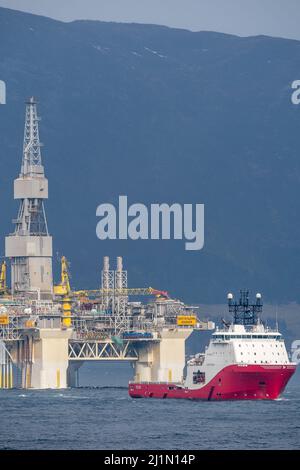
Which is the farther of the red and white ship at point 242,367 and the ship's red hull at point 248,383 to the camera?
the red and white ship at point 242,367

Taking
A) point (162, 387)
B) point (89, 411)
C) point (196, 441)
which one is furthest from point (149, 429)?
point (162, 387)

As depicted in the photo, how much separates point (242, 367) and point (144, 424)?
30.5m

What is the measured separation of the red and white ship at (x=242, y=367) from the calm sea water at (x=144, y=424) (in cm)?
258

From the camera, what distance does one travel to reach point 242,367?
160625 mm

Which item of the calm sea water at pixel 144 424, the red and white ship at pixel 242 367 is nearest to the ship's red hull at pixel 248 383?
the red and white ship at pixel 242 367

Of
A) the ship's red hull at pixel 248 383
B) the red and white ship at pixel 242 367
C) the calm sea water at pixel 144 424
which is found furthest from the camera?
the red and white ship at pixel 242 367

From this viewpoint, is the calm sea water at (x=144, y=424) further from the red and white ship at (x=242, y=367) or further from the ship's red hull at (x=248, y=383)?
the red and white ship at (x=242, y=367)

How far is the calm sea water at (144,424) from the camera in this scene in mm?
113250

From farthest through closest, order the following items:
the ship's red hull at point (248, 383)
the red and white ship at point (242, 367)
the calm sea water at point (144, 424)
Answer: the red and white ship at point (242, 367), the ship's red hull at point (248, 383), the calm sea water at point (144, 424)

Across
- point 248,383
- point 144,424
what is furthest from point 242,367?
point 144,424

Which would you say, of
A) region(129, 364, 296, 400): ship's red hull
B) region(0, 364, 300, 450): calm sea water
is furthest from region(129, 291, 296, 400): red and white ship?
region(0, 364, 300, 450): calm sea water

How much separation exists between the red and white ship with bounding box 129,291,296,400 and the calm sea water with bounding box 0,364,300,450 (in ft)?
8.45

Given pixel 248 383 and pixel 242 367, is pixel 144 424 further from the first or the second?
pixel 248 383

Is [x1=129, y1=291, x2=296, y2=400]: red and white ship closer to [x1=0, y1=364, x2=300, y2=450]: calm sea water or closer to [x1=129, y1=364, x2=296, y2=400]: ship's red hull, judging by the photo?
[x1=129, y1=364, x2=296, y2=400]: ship's red hull
